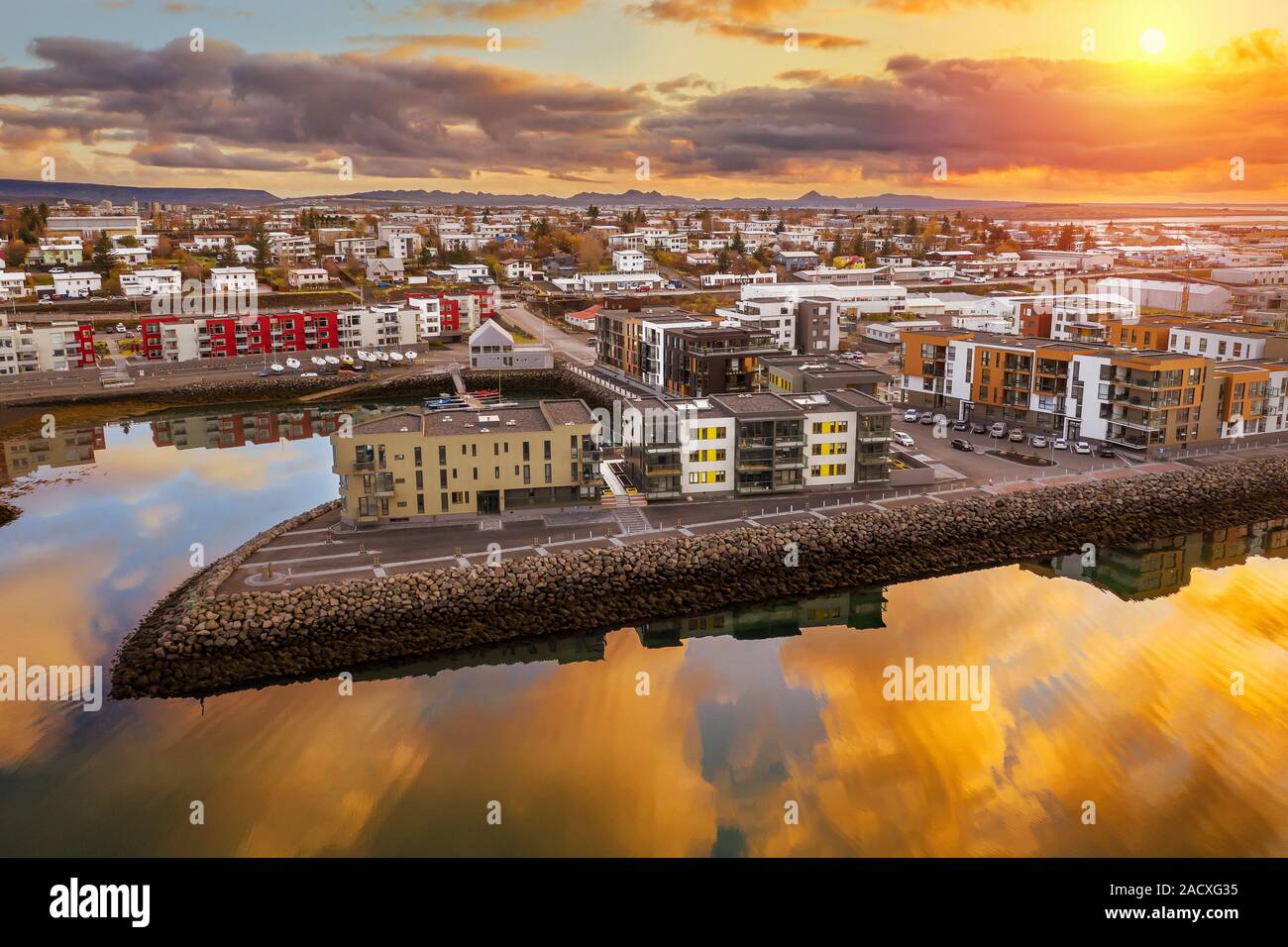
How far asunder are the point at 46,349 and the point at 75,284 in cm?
2130

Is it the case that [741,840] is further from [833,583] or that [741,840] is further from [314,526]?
[314,526]

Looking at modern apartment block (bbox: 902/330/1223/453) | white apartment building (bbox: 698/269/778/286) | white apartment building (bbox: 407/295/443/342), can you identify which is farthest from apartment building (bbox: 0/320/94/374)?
white apartment building (bbox: 698/269/778/286)

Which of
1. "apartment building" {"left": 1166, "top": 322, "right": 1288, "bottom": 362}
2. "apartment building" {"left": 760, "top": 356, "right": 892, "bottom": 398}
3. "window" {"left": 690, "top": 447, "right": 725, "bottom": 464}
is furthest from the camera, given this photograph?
"apartment building" {"left": 1166, "top": 322, "right": 1288, "bottom": 362}

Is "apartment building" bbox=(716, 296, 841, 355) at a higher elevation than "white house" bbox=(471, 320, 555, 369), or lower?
higher

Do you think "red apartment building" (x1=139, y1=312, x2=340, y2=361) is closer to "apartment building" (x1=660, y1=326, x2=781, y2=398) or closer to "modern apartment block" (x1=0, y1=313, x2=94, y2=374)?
"modern apartment block" (x1=0, y1=313, x2=94, y2=374)

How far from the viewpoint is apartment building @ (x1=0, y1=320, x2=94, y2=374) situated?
39.7m

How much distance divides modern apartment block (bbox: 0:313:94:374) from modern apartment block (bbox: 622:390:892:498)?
1241 inches

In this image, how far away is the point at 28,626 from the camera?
1719cm

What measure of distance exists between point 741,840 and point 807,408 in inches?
531

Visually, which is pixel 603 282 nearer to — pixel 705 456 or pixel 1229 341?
pixel 1229 341

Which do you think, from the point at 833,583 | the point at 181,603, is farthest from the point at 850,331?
the point at 181,603

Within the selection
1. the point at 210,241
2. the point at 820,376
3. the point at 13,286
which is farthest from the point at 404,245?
the point at 820,376

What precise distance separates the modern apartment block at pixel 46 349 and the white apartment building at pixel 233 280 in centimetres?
1856

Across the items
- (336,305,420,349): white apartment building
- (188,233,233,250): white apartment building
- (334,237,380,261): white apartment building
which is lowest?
(336,305,420,349): white apartment building
